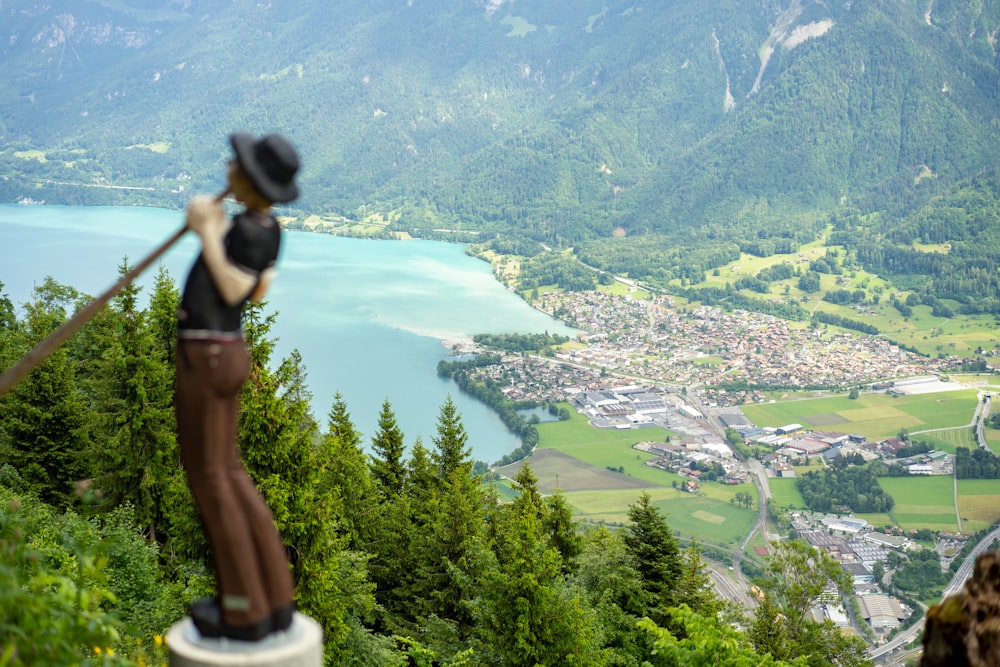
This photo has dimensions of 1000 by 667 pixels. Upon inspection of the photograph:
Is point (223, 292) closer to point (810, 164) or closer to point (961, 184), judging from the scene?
point (961, 184)

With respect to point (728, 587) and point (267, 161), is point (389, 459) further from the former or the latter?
point (728, 587)

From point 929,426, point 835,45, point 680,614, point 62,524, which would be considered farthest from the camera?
point 835,45

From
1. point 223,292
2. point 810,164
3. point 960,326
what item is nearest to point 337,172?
point 810,164

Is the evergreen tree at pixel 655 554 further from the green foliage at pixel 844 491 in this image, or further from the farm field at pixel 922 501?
the green foliage at pixel 844 491

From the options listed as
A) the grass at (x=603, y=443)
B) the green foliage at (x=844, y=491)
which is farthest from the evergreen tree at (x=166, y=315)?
the green foliage at (x=844, y=491)

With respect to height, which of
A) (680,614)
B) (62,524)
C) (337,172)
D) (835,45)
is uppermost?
(835,45)

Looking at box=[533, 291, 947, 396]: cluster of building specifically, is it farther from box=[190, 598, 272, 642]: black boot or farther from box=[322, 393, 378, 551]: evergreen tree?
box=[190, 598, 272, 642]: black boot
